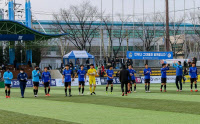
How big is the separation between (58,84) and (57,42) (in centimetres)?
3093

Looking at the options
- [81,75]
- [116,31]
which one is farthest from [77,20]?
[81,75]

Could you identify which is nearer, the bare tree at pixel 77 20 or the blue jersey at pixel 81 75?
the blue jersey at pixel 81 75

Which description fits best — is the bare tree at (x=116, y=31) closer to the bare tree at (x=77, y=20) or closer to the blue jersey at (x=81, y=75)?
the bare tree at (x=77, y=20)

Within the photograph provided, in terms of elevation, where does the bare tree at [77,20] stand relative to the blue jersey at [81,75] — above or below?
above

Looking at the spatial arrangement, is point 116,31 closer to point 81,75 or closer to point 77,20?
point 77,20

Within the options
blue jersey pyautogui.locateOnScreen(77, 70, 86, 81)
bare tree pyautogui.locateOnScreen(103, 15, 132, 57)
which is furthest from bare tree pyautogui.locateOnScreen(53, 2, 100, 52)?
blue jersey pyautogui.locateOnScreen(77, 70, 86, 81)

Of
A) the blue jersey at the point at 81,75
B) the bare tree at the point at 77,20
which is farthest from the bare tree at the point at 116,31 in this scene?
the blue jersey at the point at 81,75

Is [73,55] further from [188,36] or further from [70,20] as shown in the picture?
[188,36]

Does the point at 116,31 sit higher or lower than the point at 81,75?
higher

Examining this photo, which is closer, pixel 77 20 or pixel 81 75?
pixel 81 75

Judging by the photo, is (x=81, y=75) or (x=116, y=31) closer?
(x=81, y=75)

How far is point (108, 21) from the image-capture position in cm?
6506

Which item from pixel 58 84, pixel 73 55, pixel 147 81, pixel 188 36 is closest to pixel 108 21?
pixel 73 55

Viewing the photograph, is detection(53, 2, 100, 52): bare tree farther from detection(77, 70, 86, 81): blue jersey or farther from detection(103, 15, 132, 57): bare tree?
detection(77, 70, 86, 81): blue jersey
